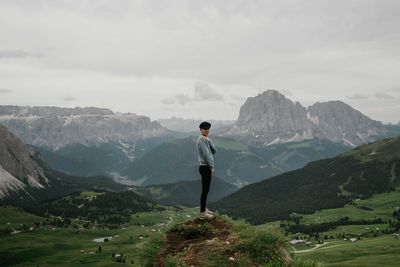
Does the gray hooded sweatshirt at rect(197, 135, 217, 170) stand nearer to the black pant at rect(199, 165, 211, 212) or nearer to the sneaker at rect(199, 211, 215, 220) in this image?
the black pant at rect(199, 165, 211, 212)

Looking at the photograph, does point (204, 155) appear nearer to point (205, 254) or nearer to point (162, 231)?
point (162, 231)

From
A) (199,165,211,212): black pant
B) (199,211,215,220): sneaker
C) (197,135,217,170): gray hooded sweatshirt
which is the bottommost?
(199,211,215,220): sneaker

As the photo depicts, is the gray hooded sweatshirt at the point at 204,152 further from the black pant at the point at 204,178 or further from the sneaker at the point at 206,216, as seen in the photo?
the sneaker at the point at 206,216

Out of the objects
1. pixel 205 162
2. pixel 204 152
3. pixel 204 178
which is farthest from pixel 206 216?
pixel 204 152

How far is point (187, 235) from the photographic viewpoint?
24516mm

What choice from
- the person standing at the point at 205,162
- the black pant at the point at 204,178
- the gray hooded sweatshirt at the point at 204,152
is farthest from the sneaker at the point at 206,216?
the gray hooded sweatshirt at the point at 204,152

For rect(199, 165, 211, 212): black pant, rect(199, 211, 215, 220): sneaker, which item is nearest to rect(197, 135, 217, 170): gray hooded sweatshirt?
rect(199, 165, 211, 212): black pant

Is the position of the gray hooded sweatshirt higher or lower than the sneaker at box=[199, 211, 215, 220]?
higher

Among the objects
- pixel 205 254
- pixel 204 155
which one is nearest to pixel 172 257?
pixel 205 254

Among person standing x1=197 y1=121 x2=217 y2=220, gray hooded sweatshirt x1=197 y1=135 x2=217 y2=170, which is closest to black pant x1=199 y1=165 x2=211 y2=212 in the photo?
person standing x1=197 y1=121 x2=217 y2=220

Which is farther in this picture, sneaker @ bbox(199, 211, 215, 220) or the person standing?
the person standing

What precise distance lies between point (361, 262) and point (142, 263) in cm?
16846

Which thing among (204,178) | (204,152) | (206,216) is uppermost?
(204,152)

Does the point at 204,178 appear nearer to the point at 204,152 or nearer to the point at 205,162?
the point at 205,162
